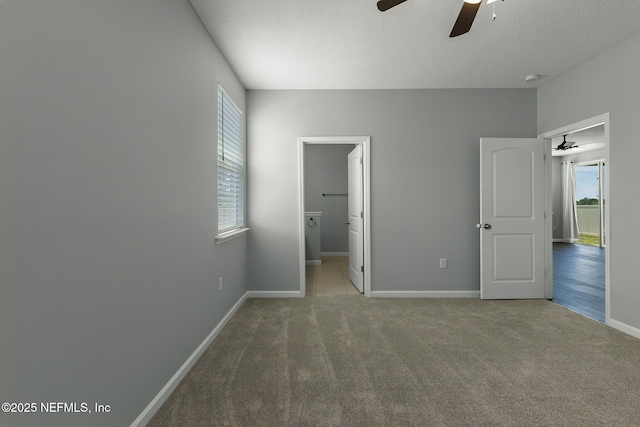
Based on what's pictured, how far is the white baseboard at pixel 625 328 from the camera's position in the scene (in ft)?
8.82

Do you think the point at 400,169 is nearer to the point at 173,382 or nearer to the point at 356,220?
the point at 356,220

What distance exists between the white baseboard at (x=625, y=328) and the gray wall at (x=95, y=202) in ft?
12.2

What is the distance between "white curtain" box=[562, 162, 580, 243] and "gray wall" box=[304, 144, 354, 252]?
6.65 metres

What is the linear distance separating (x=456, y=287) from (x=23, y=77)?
13.8 ft

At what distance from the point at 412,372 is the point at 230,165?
8.36 ft

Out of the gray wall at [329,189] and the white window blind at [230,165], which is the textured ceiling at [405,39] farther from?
the gray wall at [329,189]

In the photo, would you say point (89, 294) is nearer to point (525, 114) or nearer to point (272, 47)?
point (272, 47)

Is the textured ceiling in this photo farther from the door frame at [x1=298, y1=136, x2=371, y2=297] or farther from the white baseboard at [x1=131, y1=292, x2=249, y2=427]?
the white baseboard at [x1=131, y1=292, x2=249, y2=427]

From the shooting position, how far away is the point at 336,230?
23.6 ft

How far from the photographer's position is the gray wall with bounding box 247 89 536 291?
3.88m

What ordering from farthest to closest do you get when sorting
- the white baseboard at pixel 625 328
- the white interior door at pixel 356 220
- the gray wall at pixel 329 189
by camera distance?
the gray wall at pixel 329 189, the white interior door at pixel 356 220, the white baseboard at pixel 625 328

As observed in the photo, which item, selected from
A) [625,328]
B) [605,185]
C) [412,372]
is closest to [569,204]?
[605,185]

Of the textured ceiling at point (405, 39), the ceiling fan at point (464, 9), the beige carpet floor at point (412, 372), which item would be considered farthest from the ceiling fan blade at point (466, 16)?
the beige carpet floor at point (412, 372)

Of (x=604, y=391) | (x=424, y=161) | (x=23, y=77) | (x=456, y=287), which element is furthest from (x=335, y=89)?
(x=604, y=391)
